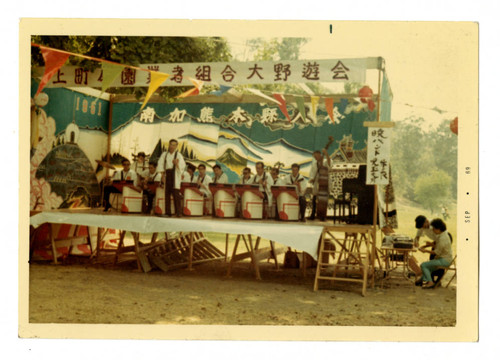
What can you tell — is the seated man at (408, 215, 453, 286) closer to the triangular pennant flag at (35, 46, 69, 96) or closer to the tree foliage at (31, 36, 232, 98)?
the tree foliage at (31, 36, 232, 98)

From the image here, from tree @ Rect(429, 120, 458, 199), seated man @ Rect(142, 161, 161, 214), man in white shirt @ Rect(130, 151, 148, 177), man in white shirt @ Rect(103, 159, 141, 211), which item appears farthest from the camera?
tree @ Rect(429, 120, 458, 199)

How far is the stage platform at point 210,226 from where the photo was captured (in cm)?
690

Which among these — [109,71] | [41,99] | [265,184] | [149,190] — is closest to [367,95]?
[265,184]

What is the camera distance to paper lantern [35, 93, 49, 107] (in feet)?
30.3

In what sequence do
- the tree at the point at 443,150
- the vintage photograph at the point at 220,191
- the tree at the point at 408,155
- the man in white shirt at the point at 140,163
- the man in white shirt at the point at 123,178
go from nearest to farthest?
1. the vintage photograph at the point at 220,191
2. the man in white shirt at the point at 123,178
3. the man in white shirt at the point at 140,163
4. the tree at the point at 443,150
5. the tree at the point at 408,155

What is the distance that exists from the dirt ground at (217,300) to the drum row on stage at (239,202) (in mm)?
931

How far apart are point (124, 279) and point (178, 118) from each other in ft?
11.5

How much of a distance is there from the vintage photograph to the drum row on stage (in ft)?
0.07

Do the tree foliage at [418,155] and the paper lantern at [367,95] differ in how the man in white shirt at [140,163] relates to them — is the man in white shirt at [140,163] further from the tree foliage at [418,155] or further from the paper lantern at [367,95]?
the tree foliage at [418,155]

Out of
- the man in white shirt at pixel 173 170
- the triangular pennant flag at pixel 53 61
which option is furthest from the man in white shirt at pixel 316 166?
the triangular pennant flag at pixel 53 61

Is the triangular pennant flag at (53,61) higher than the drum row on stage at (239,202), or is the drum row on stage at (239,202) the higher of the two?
the triangular pennant flag at (53,61)

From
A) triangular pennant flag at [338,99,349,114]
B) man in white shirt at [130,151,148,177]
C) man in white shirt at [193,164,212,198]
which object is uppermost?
triangular pennant flag at [338,99,349,114]

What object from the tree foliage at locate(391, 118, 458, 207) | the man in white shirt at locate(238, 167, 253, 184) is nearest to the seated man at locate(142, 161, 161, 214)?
the man in white shirt at locate(238, 167, 253, 184)

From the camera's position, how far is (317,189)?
8273mm
